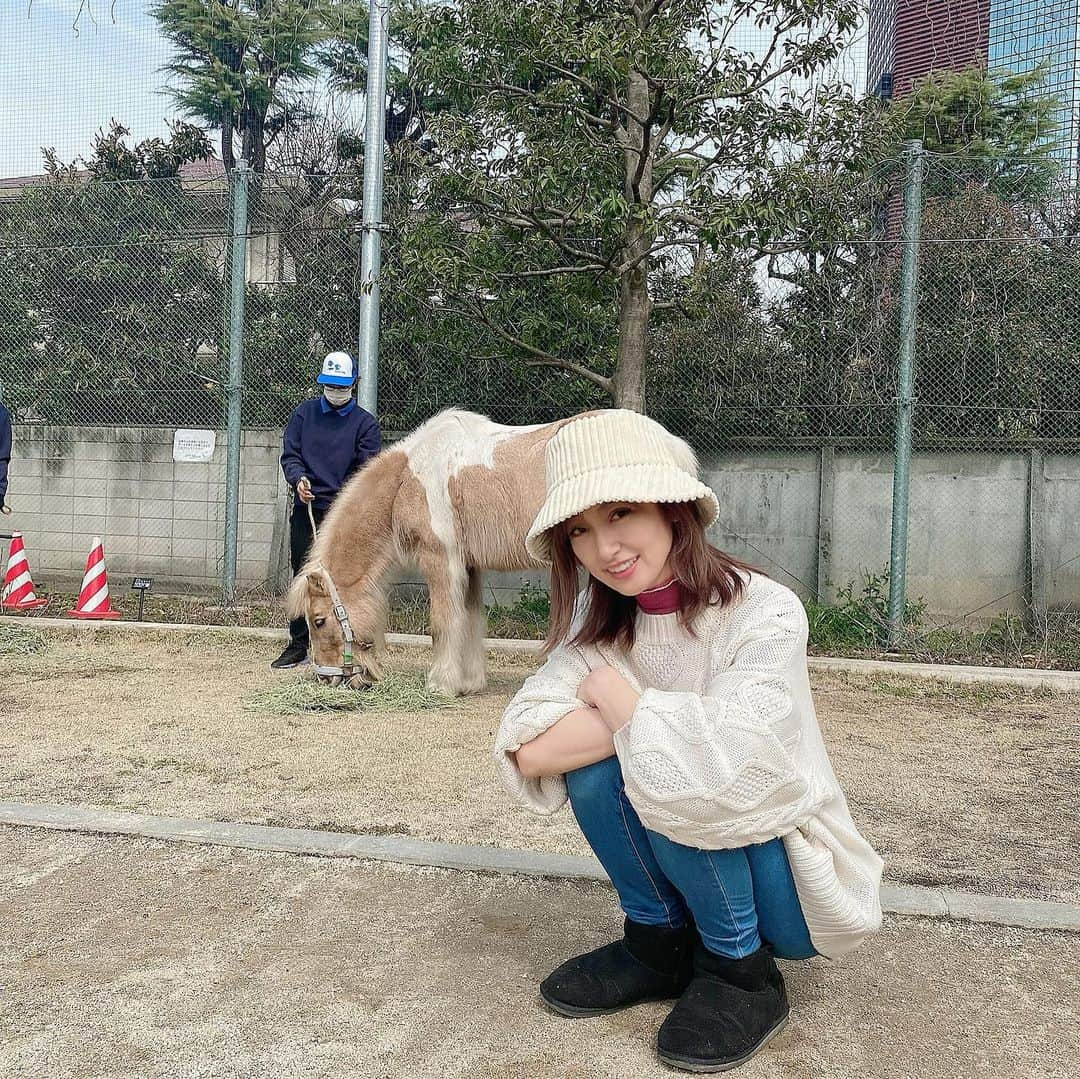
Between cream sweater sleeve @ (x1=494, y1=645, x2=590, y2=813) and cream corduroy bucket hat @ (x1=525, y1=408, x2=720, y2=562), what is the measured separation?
1.01 feet

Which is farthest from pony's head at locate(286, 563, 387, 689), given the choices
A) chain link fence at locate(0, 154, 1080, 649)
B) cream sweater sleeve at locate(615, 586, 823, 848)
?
cream sweater sleeve at locate(615, 586, 823, 848)

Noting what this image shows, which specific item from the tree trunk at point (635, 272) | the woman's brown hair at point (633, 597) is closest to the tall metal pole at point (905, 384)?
the tree trunk at point (635, 272)

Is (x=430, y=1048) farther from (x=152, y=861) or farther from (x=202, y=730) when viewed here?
(x=202, y=730)

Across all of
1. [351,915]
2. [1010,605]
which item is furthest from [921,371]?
[351,915]

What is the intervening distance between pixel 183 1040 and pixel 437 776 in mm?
2133

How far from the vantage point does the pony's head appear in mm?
5770

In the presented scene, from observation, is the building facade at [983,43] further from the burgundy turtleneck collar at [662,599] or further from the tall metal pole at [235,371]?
the tall metal pole at [235,371]

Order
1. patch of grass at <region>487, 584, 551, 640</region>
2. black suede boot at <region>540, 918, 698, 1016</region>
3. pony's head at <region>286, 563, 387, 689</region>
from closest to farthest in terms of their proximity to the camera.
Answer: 1. black suede boot at <region>540, 918, 698, 1016</region>
2. pony's head at <region>286, 563, 387, 689</region>
3. patch of grass at <region>487, 584, 551, 640</region>

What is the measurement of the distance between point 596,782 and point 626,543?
473mm

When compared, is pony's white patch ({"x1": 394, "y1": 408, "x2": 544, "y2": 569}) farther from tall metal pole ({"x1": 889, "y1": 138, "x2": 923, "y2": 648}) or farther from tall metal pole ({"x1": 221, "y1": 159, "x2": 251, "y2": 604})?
tall metal pole ({"x1": 889, "y1": 138, "x2": 923, "y2": 648})

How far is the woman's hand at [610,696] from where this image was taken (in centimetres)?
196

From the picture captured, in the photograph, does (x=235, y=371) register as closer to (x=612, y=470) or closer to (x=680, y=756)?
(x=612, y=470)

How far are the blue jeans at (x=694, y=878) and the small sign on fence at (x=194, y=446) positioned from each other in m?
7.44

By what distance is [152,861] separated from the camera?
311 cm
